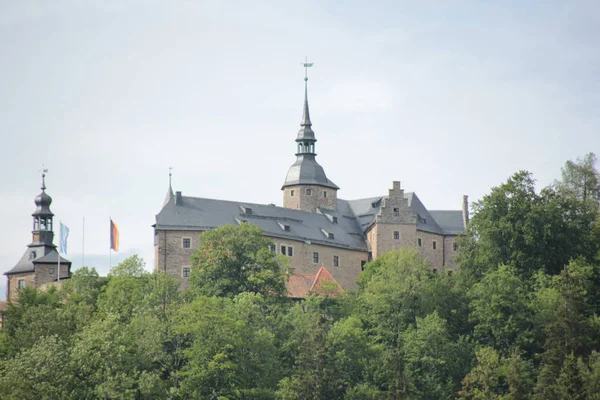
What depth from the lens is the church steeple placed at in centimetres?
10369

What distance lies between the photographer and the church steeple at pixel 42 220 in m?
104

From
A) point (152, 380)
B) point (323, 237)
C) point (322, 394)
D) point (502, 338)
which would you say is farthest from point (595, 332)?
point (323, 237)

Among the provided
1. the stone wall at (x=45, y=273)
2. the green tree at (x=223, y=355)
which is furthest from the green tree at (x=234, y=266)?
the stone wall at (x=45, y=273)

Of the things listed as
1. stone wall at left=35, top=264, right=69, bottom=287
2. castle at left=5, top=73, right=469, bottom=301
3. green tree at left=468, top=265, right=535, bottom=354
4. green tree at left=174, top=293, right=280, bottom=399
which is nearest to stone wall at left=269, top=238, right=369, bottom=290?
castle at left=5, top=73, right=469, bottom=301

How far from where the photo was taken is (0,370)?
7075cm

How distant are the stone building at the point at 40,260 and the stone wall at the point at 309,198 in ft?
58.7

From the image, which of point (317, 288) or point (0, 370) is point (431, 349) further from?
point (0, 370)

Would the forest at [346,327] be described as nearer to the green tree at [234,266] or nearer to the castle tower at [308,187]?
the green tree at [234,266]

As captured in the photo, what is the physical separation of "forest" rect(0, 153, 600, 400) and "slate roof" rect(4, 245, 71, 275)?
13809mm

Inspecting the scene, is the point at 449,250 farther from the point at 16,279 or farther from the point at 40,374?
the point at 40,374

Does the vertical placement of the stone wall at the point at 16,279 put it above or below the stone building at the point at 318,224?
below

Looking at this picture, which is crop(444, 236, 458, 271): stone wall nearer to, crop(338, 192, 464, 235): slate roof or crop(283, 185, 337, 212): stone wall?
crop(338, 192, 464, 235): slate roof

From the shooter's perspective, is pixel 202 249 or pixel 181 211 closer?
pixel 202 249

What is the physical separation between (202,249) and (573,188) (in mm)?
34338
